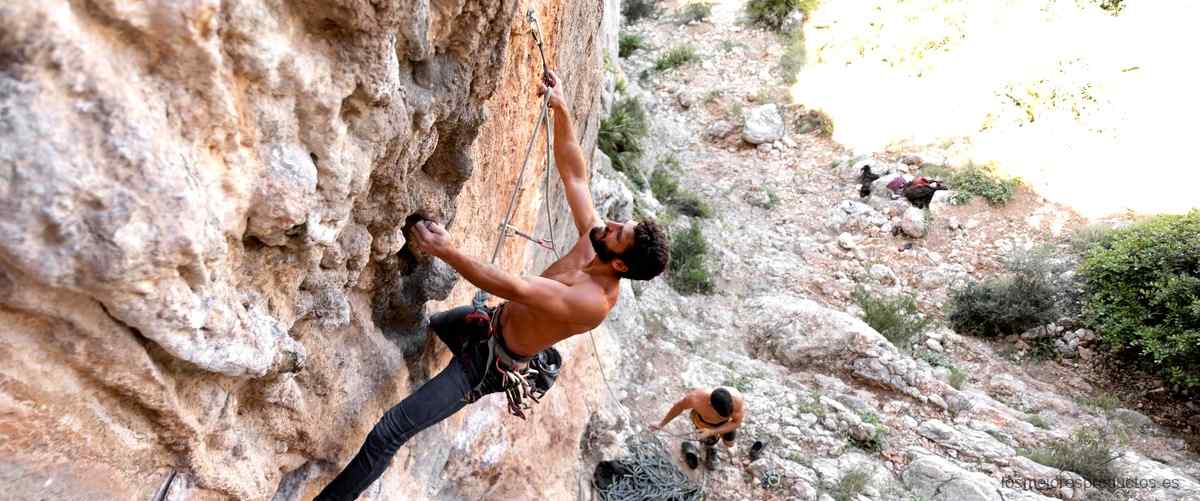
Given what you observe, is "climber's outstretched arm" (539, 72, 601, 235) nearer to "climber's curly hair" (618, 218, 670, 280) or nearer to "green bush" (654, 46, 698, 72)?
"climber's curly hair" (618, 218, 670, 280)

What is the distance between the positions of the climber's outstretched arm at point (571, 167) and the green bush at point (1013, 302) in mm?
6233

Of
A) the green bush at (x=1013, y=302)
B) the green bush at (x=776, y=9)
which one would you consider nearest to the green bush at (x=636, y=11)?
the green bush at (x=776, y=9)

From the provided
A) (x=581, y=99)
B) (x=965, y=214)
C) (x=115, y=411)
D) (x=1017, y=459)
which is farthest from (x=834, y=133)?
(x=115, y=411)

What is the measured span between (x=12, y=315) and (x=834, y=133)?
11576mm

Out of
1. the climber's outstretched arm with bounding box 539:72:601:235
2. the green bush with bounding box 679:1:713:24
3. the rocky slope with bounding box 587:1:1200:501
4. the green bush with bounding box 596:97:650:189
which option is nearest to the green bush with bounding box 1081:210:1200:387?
the rocky slope with bounding box 587:1:1200:501

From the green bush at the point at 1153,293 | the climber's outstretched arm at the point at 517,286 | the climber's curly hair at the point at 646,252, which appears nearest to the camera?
the climber's outstretched arm at the point at 517,286

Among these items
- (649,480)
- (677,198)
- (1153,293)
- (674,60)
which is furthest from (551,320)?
(674,60)

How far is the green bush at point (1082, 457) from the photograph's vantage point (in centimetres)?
480

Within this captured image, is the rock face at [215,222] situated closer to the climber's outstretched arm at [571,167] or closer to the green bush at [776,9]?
the climber's outstretched arm at [571,167]

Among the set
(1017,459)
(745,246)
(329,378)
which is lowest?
(745,246)

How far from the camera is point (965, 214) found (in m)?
9.04

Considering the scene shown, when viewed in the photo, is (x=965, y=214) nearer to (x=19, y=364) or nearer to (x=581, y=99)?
(x=581, y=99)

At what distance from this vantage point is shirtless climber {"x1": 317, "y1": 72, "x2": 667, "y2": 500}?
2131 millimetres

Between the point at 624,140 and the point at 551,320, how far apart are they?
700cm
